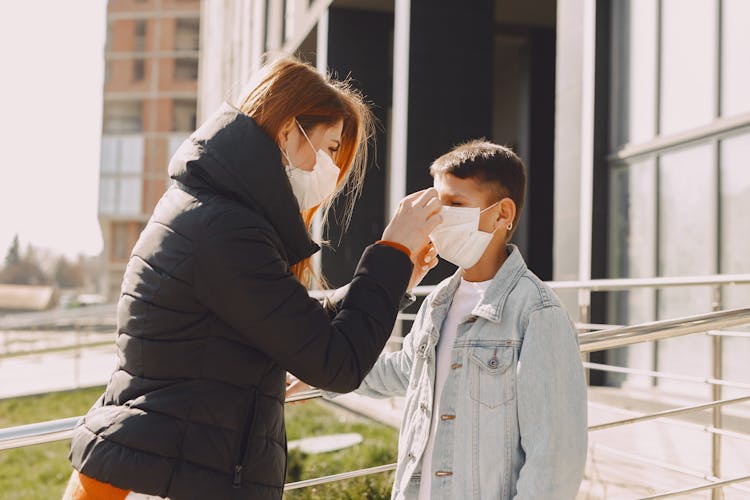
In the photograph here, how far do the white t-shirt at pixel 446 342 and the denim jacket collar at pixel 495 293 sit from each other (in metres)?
0.03

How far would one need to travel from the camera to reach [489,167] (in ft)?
7.54

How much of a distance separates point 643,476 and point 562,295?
4630mm

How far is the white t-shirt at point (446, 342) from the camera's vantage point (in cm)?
218

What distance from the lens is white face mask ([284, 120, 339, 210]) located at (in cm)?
192

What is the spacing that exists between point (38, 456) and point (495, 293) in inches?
311

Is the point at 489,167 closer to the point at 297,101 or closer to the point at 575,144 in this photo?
the point at 297,101

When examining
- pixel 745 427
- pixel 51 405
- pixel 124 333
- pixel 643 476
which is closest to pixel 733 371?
pixel 745 427

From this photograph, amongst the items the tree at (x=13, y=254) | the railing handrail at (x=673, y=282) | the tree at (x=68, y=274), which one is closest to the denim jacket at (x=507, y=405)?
the railing handrail at (x=673, y=282)

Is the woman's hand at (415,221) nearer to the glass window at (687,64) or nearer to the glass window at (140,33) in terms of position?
the glass window at (687,64)

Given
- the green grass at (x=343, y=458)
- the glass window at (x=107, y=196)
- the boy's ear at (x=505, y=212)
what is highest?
the glass window at (x=107, y=196)

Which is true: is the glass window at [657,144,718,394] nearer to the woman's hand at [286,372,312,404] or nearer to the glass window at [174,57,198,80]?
the woman's hand at [286,372,312,404]

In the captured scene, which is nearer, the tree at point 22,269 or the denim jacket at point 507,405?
the denim jacket at point 507,405

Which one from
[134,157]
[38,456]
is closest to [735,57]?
[38,456]

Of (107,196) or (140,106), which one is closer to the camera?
(107,196)
